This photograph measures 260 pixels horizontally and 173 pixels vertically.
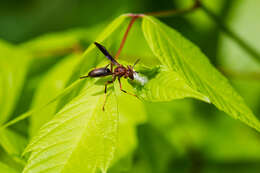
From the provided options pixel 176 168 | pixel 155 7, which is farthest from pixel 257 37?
pixel 176 168

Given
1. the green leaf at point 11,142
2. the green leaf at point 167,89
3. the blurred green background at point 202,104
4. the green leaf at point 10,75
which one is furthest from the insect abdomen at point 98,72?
the blurred green background at point 202,104

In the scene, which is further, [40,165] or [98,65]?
[98,65]

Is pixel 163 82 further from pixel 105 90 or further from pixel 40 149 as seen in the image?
A: pixel 40 149

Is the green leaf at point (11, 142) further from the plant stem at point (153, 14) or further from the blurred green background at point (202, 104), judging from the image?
the blurred green background at point (202, 104)

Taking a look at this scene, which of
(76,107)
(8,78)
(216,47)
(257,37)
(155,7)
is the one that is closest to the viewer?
(76,107)

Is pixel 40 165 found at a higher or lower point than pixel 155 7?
lower

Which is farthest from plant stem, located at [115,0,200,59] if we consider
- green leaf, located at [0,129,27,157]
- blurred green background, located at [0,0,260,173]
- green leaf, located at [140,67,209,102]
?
blurred green background, located at [0,0,260,173]
